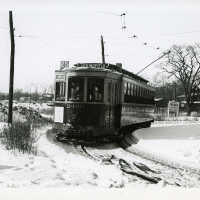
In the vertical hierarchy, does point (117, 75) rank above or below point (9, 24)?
below

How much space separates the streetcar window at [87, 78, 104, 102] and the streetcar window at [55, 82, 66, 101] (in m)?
1.22

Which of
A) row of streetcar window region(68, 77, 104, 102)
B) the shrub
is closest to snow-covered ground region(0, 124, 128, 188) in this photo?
the shrub

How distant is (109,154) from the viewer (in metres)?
14.2

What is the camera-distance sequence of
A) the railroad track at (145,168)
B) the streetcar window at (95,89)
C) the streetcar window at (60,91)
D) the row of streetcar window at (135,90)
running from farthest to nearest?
the row of streetcar window at (135,90) → the streetcar window at (60,91) → the streetcar window at (95,89) → the railroad track at (145,168)

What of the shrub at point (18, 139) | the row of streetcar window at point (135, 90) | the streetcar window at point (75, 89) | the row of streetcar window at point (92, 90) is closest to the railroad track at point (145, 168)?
the shrub at point (18, 139)

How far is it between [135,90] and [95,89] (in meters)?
5.01

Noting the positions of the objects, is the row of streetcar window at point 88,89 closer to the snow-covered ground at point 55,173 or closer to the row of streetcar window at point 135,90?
the row of streetcar window at point 135,90

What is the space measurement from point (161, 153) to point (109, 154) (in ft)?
6.20

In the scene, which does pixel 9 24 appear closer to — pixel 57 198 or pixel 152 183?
pixel 152 183

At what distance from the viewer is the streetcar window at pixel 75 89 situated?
16375 mm

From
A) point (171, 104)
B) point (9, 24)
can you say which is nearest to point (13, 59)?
point (9, 24)

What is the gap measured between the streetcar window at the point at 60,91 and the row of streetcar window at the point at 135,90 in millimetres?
2977

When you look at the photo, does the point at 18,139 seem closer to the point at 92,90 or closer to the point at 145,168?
the point at 145,168

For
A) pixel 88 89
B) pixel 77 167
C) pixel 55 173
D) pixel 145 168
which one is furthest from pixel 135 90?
pixel 55 173
